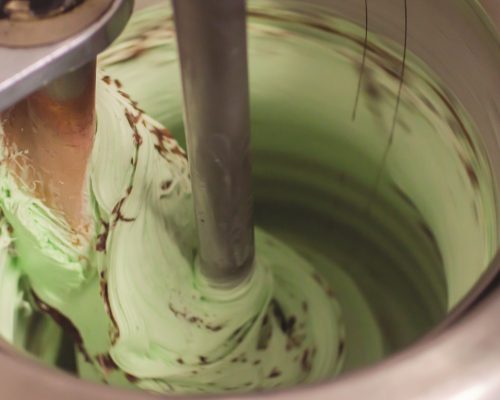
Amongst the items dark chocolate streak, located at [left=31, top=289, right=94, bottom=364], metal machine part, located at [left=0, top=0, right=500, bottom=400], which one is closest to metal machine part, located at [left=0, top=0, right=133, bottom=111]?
metal machine part, located at [left=0, top=0, right=500, bottom=400]

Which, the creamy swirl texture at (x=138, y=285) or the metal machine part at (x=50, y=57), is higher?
the metal machine part at (x=50, y=57)

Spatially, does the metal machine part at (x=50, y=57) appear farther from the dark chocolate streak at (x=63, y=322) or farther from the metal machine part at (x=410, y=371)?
the dark chocolate streak at (x=63, y=322)

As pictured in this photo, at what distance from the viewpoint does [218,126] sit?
0.29m

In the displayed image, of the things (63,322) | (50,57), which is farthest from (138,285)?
(50,57)

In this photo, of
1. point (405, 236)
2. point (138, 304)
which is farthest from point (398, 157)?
point (138, 304)

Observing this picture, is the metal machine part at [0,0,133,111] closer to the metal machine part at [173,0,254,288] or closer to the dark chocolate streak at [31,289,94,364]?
the metal machine part at [173,0,254,288]

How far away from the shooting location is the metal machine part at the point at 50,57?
242 mm

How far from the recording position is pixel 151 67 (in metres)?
0.45

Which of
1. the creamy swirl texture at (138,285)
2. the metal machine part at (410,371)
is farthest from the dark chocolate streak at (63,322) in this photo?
the metal machine part at (410,371)

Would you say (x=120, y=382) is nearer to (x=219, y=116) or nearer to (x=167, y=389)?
(x=167, y=389)

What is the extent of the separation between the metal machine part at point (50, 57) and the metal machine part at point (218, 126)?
1.0 inches

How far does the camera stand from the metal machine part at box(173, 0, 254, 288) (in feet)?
0.82

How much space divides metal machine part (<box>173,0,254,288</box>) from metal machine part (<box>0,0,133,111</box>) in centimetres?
3

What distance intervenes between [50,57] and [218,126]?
72 mm
